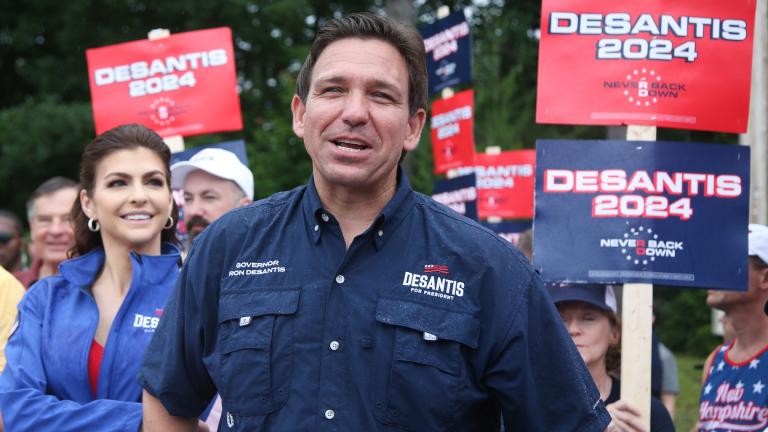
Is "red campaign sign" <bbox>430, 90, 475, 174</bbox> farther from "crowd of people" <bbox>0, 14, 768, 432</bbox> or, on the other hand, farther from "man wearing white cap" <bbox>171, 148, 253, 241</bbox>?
"crowd of people" <bbox>0, 14, 768, 432</bbox>

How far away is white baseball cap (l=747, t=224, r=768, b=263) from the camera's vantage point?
5.21 meters

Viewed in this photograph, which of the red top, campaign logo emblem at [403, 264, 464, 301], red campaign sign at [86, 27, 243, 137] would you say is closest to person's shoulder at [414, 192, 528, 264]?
campaign logo emblem at [403, 264, 464, 301]

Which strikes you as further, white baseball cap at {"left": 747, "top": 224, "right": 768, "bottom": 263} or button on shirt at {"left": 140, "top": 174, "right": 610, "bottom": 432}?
white baseball cap at {"left": 747, "top": 224, "right": 768, "bottom": 263}

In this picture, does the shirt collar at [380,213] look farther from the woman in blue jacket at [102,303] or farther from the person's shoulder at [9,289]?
the person's shoulder at [9,289]

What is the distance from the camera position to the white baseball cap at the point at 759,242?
5213mm

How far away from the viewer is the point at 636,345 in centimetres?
458

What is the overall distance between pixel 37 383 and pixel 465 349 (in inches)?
72.9

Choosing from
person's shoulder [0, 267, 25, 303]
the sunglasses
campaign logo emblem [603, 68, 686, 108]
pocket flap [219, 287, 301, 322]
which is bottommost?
pocket flap [219, 287, 301, 322]

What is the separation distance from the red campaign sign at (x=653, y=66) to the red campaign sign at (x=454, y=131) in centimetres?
401

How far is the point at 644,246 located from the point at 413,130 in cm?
195

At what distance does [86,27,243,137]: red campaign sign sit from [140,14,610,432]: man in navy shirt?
4.27 m

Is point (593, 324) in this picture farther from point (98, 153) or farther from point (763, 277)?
point (98, 153)

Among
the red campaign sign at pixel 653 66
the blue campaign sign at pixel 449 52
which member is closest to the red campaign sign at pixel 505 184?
the blue campaign sign at pixel 449 52

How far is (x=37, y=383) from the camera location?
3863mm
